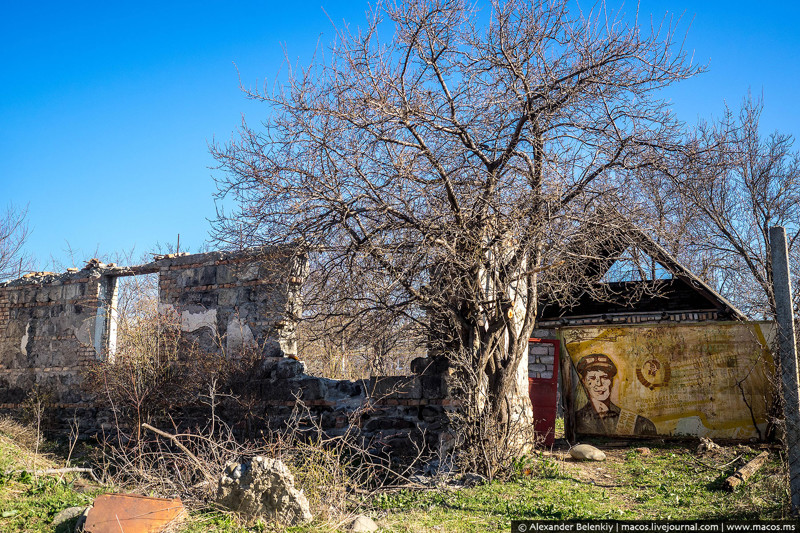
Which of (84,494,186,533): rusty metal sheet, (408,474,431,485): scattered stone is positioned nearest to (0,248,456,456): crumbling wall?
(408,474,431,485): scattered stone

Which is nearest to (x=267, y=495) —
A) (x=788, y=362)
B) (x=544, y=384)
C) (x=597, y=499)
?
(x=597, y=499)

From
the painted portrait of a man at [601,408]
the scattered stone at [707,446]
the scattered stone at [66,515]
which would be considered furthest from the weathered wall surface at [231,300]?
the scattered stone at [707,446]

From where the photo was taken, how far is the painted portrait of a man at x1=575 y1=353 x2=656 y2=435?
9781 millimetres

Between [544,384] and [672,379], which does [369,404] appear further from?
[672,379]

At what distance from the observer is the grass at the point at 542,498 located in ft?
18.0

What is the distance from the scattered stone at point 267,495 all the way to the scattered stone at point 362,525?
1.30ft

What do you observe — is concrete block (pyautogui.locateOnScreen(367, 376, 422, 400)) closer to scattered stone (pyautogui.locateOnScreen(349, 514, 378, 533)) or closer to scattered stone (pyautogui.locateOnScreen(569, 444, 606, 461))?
scattered stone (pyautogui.locateOnScreen(569, 444, 606, 461))

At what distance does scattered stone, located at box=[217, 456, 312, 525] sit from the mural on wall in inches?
228

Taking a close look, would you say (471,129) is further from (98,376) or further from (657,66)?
(98,376)

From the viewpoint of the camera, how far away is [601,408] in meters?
9.93

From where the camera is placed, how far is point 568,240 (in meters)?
7.94

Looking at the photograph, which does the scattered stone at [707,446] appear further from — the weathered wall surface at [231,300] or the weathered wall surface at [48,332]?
the weathered wall surface at [48,332]

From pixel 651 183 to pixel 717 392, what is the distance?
3357mm

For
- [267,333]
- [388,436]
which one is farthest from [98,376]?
[388,436]
